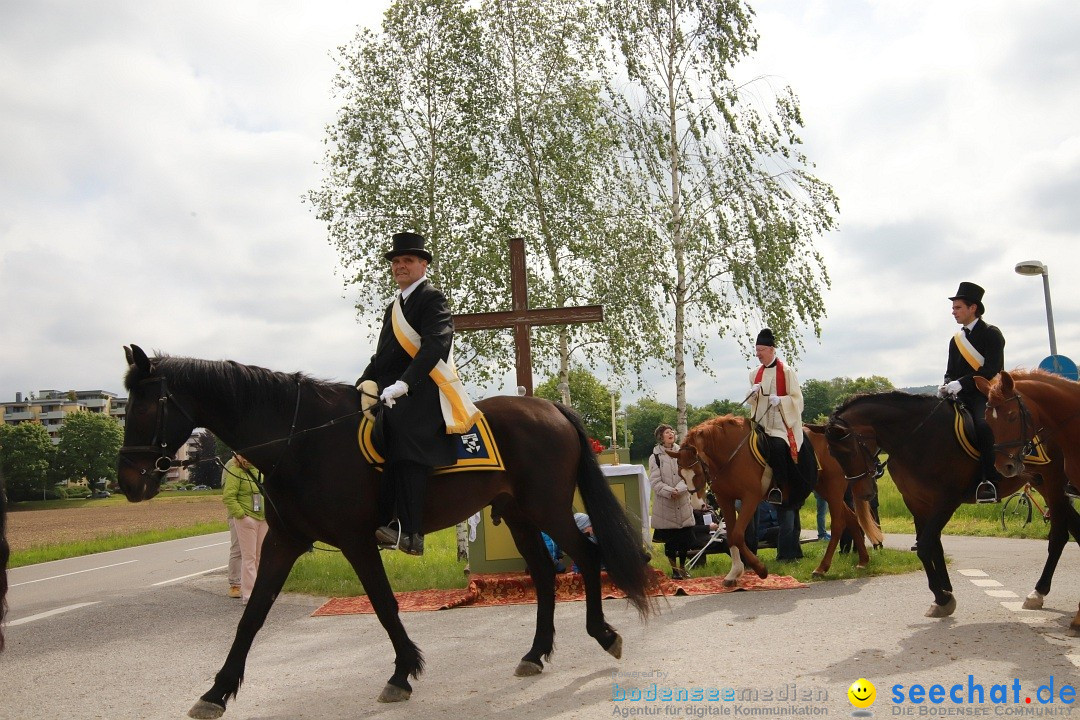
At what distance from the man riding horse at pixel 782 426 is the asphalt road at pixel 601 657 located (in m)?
1.20

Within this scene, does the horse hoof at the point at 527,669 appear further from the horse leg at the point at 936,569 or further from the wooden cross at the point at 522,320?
the wooden cross at the point at 522,320

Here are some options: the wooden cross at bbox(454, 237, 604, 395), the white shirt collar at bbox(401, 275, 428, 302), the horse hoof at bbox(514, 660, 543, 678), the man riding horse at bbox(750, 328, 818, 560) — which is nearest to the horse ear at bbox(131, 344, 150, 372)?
the white shirt collar at bbox(401, 275, 428, 302)

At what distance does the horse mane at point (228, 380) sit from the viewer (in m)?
5.58

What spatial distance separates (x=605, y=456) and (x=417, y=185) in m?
6.61

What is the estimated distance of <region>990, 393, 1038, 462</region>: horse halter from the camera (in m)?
6.80

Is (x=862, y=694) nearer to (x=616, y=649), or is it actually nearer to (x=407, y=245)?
(x=616, y=649)

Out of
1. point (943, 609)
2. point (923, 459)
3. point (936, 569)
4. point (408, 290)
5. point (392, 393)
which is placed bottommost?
point (943, 609)

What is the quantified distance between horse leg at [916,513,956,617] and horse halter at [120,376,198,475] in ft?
20.1

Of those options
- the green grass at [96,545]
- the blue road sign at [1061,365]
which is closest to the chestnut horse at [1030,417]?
the blue road sign at [1061,365]

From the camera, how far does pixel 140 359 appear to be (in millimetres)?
5457

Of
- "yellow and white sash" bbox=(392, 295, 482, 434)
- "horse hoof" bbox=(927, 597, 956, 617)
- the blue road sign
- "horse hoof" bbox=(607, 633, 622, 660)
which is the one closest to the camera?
"yellow and white sash" bbox=(392, 295, 482, 434)

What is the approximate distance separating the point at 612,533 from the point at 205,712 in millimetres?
3019

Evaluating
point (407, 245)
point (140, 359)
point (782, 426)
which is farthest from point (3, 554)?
point (782, 426)

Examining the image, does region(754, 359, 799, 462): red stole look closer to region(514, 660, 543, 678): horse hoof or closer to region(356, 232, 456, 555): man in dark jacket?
region(514, 660, 543, 678): horse hoof
